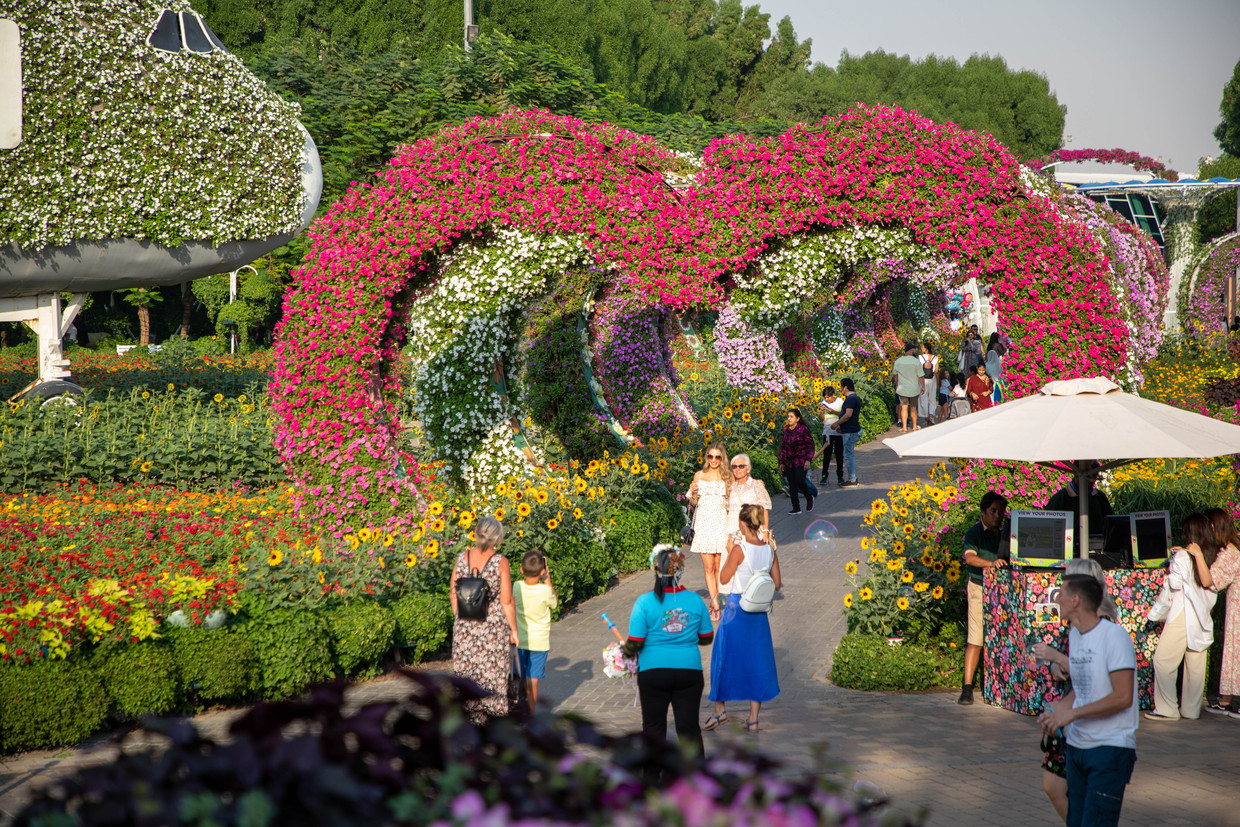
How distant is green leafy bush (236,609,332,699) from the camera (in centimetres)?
700

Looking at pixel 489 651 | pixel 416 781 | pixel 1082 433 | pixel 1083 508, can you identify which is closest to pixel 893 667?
pixel 1083 508

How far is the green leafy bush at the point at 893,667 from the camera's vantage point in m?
7.43

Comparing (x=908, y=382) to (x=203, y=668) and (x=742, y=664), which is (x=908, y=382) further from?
(x=203, y=668)

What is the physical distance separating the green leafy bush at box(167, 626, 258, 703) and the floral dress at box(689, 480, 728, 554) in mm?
3882

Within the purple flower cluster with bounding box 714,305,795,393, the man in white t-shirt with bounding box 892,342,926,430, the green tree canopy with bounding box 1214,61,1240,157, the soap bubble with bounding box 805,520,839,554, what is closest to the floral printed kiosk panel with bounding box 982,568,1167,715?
the soap bubble with bounding box 805,520,839,554

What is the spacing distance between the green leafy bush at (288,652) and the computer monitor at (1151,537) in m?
5.38

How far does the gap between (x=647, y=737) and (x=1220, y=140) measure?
2733 inches

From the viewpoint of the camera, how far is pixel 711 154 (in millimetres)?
9273

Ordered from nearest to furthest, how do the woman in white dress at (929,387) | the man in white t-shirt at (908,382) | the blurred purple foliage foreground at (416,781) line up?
the blurred purple foliage foreground at (416,781) < the man in white t-shirt at (908,382) < the woman in white dress at (929,387)

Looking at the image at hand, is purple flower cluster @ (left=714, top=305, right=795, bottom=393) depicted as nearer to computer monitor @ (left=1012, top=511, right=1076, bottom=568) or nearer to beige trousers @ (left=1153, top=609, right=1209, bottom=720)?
computer monitor @ (left=1012, top=511, right=1076, bottom=568)

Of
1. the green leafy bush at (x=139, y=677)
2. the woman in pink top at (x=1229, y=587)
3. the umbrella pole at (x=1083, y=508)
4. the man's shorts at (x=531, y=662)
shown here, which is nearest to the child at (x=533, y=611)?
the man's shorts at (x=531, y=662)

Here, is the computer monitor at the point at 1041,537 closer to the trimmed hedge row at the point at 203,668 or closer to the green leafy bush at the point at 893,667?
the green leafy bush at the point at 893,667

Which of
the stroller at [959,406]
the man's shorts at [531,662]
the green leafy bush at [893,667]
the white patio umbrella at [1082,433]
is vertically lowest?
the green leafy bush at [893,667]

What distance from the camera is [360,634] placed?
7426mm
